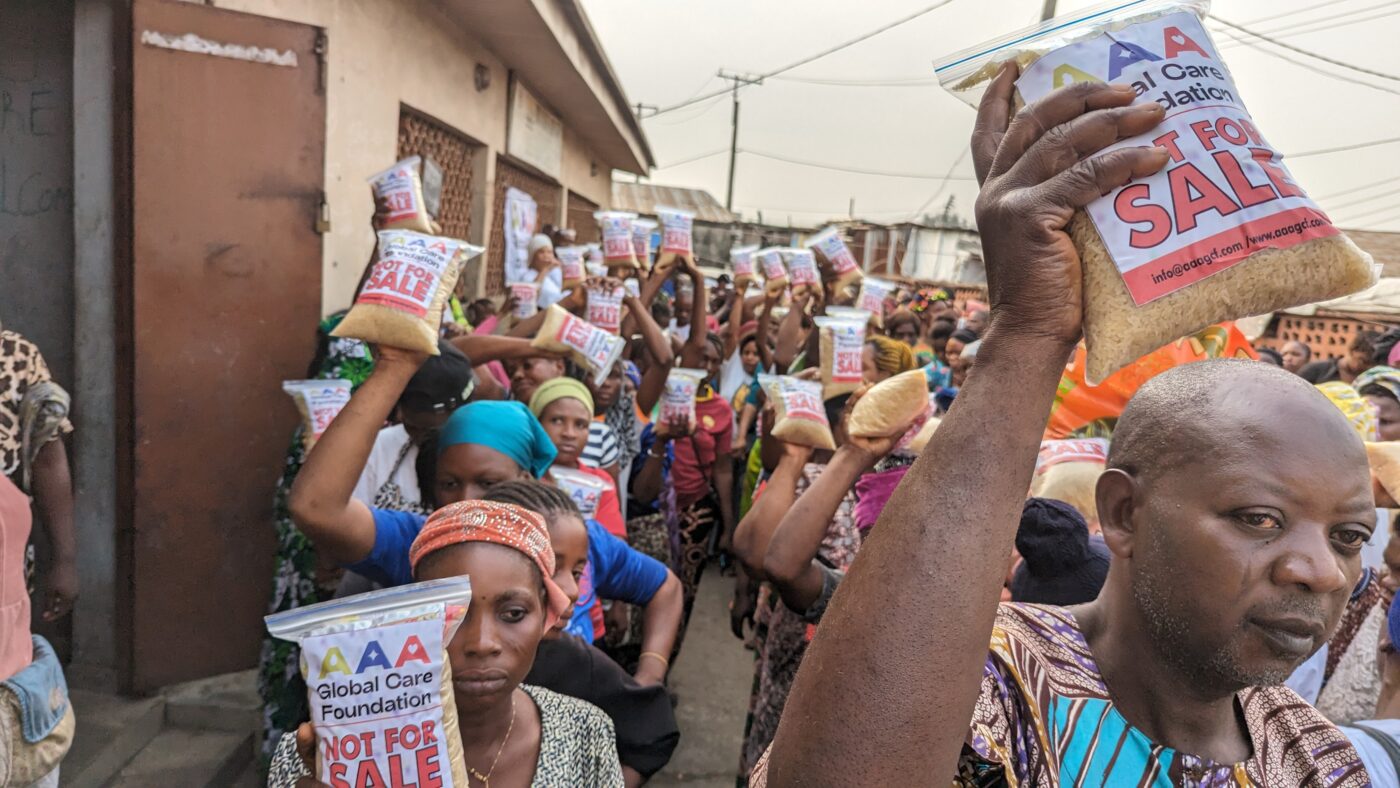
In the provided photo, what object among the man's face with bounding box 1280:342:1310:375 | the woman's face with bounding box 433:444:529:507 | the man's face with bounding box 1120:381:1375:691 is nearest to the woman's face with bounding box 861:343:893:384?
the woman's face with bounding box 433:444:529:507

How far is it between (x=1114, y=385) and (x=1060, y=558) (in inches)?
39.5

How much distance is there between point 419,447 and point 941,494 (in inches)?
88.2

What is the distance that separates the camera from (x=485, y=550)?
5.30 feet

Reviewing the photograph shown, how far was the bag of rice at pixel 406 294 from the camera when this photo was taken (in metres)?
1.82

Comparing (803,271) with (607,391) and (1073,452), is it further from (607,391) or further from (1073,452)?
(1073,452)

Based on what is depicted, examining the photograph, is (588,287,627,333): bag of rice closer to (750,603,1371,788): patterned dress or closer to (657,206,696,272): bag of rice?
(657,206,696,272): bag of rice

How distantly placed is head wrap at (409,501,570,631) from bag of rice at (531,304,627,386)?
1.47m

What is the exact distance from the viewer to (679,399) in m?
4.22

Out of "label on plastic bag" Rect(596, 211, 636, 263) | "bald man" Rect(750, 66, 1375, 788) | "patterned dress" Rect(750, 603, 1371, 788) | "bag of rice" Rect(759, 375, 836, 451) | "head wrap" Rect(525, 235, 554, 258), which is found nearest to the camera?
"bald man" Rect(750, 66, 1375, 788)

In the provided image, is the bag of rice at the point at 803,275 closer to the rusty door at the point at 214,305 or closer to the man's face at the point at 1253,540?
the rusty door at the point at 214,305

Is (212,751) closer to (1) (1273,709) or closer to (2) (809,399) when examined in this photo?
(2) (809,399)

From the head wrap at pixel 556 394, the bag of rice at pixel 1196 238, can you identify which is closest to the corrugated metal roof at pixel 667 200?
the head wrap at pixel 556 394

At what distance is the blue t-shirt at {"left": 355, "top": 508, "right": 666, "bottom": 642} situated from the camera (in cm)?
203

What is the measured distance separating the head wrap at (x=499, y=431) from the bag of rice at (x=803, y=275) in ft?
11.0
